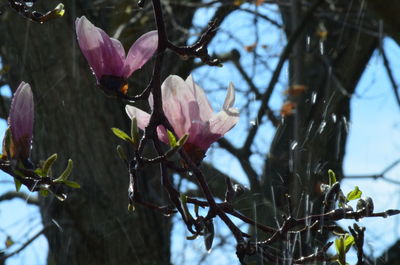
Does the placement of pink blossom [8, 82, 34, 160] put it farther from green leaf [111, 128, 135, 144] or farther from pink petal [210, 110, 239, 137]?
pink petal [210, 110, 239, 137]

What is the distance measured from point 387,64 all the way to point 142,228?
3.34 feet

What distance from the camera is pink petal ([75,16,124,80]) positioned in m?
0.95

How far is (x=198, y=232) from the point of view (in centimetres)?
86

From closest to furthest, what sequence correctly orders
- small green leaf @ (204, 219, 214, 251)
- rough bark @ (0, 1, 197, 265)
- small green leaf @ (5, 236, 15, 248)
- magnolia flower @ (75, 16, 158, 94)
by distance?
small green leaf @ (204, 219, 214, 251)
magnolia flower @ (75, 16, 158, 94)
small green leaf @ (5, 236, 15, 248)
rough bark @ (0, 1, 197, 265)

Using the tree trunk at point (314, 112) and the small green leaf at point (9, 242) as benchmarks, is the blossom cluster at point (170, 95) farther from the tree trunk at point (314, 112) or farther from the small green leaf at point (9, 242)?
the small green leaf at point (9, 242)

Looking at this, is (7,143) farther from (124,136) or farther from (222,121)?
(222,121)

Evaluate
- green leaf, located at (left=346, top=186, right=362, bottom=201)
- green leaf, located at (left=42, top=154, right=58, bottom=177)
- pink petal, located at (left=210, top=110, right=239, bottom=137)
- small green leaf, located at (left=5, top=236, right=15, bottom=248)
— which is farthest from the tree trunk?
small green leaf, located at (left=5, top=236, right=15, bottom=248)

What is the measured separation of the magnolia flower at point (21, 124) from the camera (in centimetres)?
89

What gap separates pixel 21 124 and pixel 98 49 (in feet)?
0.47

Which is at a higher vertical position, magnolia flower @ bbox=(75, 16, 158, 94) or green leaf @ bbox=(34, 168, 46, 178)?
magnolia flower @ bbox=(75, 16, 158, 94)

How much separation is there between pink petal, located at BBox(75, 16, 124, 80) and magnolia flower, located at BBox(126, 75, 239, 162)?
0.21 feet

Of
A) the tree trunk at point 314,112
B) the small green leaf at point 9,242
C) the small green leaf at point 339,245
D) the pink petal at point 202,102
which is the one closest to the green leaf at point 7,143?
the pink petal at point 202,102

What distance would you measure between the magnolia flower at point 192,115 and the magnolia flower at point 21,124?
0.13 meters

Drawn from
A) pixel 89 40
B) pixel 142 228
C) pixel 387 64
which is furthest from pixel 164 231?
pixel 89 40
